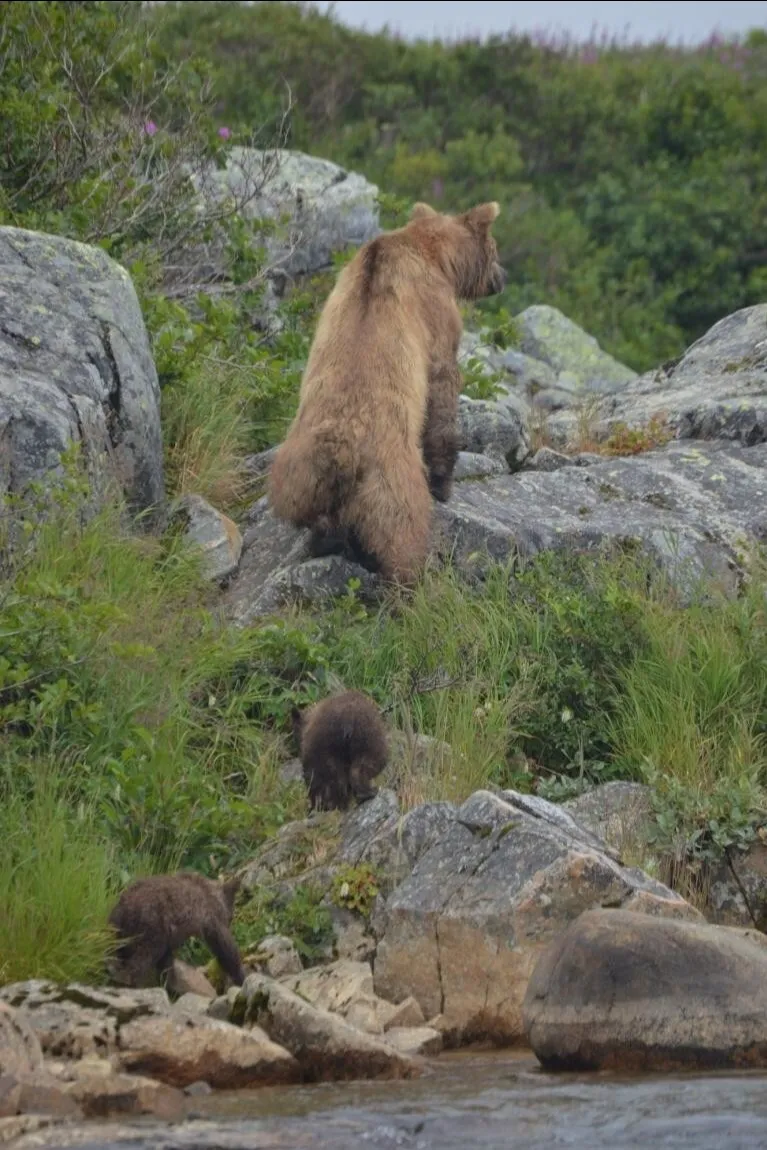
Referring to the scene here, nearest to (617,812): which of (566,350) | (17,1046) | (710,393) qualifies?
(17,1046)

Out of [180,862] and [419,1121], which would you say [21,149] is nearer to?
[180,862]

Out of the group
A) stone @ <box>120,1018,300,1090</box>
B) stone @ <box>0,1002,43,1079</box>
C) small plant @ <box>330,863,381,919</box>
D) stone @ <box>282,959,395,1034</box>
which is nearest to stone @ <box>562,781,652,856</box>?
small plant @ <box>330,863,381,919</box>

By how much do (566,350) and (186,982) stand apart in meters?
10.9

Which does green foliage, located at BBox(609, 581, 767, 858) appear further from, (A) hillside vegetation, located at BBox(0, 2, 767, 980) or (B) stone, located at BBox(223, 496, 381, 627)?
(B) stone, located at BBox(223, 496, 381, 627)

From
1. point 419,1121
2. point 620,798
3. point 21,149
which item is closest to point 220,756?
point 620,798

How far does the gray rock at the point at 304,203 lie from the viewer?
559 inches

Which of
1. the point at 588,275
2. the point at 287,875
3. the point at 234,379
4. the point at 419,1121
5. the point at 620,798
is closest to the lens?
the point at 419,1121

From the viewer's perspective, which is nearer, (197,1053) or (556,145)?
(197,1053)

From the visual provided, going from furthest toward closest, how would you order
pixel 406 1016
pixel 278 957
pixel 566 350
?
pixel 566 350 < pixel 278 957 < pixel 406 1016

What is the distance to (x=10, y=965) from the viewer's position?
695 centimetres

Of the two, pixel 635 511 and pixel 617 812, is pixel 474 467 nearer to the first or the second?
pixel 635 511

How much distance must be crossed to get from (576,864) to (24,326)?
4365mm

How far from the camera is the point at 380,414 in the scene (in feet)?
33.1

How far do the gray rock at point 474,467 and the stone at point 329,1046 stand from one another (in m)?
5.14
